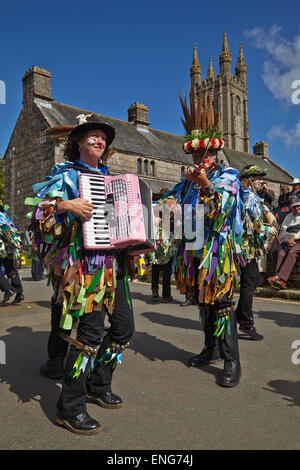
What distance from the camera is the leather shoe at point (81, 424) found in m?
2.38

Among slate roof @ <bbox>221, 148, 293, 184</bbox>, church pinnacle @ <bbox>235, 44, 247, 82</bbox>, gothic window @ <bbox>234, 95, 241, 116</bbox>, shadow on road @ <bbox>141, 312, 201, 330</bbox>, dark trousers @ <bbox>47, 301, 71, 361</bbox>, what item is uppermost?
church pinnacle @ <bbox>235, 44, 247, 82</bbox>

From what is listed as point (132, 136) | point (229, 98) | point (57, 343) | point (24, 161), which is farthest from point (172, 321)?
point (229, 98)

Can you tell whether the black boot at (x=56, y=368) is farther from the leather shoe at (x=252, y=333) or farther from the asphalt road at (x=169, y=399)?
the leather shoe at (x=252, y=333)

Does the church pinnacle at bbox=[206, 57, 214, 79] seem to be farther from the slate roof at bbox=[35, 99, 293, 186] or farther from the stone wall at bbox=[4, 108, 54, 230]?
the stone wall at bbox=[4, 108, 54, 230]

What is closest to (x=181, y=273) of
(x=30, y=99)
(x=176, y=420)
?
(x=176, y=420)

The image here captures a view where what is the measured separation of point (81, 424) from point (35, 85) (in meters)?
30.4

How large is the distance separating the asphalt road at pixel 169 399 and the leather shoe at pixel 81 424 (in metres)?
0.04

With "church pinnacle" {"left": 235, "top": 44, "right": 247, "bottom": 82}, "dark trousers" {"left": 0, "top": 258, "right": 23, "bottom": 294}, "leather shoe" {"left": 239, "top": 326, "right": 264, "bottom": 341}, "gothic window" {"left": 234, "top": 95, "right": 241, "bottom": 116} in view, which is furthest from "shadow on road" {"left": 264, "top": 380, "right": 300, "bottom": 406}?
"church pinnacle" {"left": 235, "top": 44, "right": 247, "bottom": 82}

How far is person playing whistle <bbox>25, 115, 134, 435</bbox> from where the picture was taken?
2.46 metres

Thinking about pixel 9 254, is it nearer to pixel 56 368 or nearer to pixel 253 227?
pixel 56 368

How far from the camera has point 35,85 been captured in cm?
A: 2888

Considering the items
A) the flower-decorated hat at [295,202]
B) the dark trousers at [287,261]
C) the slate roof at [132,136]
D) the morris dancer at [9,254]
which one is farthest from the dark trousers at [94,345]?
the slate roof at [132,136]

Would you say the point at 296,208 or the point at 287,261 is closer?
the point at 296,208

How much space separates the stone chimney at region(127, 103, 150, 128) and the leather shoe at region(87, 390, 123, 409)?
33806mm
